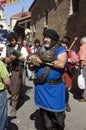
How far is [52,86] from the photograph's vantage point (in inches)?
252

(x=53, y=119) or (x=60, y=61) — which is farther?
(x=53, y=119)

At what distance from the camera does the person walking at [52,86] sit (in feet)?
20.8

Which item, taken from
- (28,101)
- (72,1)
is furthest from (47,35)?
(72,1)

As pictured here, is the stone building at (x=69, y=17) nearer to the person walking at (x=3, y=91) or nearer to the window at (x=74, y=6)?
the window at (x=74, y=6)

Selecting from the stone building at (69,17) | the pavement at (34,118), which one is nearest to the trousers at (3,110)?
the pavement at (34,118)

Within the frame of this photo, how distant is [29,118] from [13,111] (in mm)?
468

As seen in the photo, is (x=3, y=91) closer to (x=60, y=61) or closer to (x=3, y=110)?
(x=3, y=110)

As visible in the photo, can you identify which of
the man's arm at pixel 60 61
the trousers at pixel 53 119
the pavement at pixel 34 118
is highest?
the man's arm at pixel 60 61

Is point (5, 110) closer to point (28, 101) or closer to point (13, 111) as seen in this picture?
point (13, 111)

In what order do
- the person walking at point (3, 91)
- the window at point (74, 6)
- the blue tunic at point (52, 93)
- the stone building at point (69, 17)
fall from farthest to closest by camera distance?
the window at point (74, 6) < the stone building at point (69, 17) < the blue tunic at point (52, 93) < the person walking at point (3, 91)

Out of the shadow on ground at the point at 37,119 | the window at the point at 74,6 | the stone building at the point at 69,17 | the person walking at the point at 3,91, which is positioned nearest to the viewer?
the person walking at the point at 3,91

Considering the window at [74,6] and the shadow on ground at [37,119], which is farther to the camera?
the window at [74,6]

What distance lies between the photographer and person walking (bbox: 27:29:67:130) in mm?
6332

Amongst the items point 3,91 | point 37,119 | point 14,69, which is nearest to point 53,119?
point 3,91
